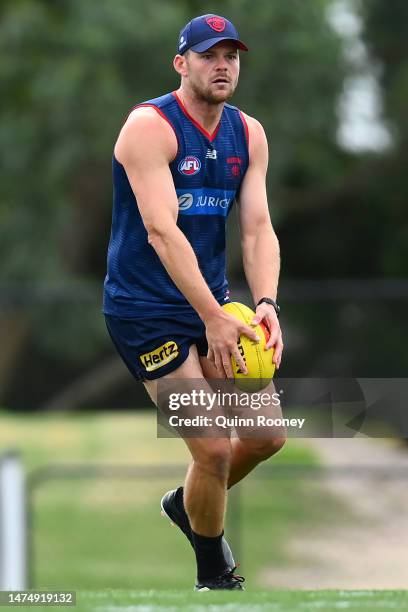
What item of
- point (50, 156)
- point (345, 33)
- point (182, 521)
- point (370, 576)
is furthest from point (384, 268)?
point (182, 521)

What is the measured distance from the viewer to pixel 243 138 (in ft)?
21.7

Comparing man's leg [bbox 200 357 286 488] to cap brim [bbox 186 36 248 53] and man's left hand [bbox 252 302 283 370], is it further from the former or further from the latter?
cap brim [bbox 186 36 248 53]

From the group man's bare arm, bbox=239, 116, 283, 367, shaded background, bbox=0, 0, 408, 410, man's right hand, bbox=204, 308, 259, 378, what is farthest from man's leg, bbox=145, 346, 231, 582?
shaded background, bbox=0, 0, 408, 410

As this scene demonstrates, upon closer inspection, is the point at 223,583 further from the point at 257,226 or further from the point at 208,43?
the point at 208,43

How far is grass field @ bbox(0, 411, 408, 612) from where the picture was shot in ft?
58.0

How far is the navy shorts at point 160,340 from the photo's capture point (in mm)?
6359

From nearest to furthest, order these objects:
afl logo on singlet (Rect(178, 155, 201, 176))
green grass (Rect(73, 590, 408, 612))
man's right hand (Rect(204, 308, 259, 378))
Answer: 1. green grass (Rect(73, 590, 408, 612))
2. man's right hand (Rect(204, 308, 259, 378))
3. afl logo on singlet (Rect(178, 155, 201, 176))

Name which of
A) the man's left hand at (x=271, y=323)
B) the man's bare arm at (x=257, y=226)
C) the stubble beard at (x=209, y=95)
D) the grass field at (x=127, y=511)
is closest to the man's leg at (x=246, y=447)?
the man's left hand at (x=271, y=323)

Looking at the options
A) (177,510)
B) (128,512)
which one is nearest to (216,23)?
(177,510)

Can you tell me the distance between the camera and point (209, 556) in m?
6.54

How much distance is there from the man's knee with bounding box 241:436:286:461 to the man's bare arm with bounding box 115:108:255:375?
1.53 ft

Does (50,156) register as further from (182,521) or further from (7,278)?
(182,521)

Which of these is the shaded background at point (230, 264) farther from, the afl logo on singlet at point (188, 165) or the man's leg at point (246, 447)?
the afl logo on singlet at point (188, 165)

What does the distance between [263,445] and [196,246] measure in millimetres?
968
